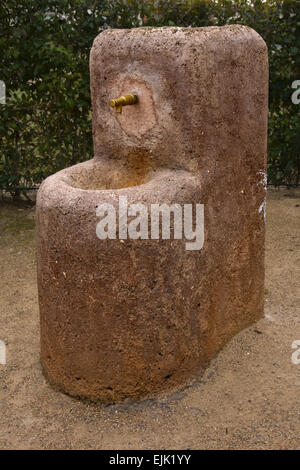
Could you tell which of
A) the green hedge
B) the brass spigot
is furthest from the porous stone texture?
the green hedge

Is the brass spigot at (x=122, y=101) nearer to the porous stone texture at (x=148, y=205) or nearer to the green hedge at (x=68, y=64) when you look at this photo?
the porous stone texture at (x=148, y=205)

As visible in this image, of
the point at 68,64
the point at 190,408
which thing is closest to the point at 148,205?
the point at 190,408

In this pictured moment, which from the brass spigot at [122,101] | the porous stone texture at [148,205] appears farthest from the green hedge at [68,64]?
the brass spigot at [122,101]

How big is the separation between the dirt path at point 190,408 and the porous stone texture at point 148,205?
11cm

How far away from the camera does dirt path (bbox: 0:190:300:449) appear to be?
2.67 m

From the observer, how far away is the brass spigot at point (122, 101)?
9.35 feet

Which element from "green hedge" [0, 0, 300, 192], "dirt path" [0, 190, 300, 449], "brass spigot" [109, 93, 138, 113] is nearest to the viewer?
"dirt path" [0, 190, 300, 449]

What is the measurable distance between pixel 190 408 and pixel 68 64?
3.81 meters

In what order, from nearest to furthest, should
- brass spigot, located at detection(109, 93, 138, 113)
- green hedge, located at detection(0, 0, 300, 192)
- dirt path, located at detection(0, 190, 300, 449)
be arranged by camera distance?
dirt path, located at detection(0, 190, 300, 449) → brass spigot, located at detection(109, 93, 138, 113) → green hedge, located at detection(0, 0, 300, 192)

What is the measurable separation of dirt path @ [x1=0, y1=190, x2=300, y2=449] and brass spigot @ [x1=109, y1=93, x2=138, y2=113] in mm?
1519

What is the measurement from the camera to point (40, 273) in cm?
289

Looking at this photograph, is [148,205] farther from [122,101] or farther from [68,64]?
[68,64]

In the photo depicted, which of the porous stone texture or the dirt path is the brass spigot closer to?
the porous stone texture

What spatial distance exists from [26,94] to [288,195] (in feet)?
10.4
